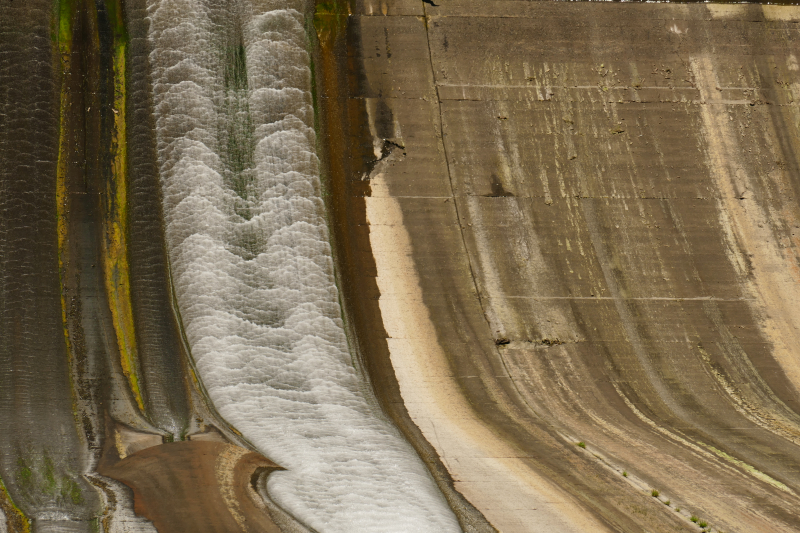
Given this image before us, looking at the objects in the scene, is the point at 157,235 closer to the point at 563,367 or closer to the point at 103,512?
the point at 103,512

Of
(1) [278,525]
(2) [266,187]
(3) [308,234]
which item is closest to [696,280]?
(3) [308,234]

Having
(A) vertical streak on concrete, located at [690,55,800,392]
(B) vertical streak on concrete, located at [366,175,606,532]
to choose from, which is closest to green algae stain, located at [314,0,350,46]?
(B) vertical streak on concrete, located at [366,175,606,532]

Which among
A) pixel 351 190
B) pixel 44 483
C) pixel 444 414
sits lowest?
pixel 44 483

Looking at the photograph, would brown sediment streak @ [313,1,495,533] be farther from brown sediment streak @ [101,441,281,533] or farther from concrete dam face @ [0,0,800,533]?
brown sediment streak @ [101,441,281,533]

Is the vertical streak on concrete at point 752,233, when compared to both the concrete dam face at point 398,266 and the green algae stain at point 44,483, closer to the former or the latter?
the concrete dam face at point 398,266

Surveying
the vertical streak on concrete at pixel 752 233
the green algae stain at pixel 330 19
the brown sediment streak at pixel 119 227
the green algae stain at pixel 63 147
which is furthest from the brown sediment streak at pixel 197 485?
the vertical streak on concrete at pixel 752 233

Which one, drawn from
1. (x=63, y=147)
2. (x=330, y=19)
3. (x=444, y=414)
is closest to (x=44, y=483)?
(x=444, y=414)

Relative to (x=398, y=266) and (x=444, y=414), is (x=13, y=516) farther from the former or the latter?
(x=398, y=266)
